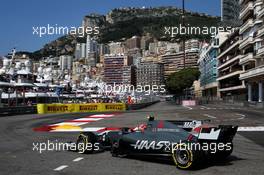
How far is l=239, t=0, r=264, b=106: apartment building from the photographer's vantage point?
6328 centimetres

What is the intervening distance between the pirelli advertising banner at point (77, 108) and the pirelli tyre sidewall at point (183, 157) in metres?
34.3

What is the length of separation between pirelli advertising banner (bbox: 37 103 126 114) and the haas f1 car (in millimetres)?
32307

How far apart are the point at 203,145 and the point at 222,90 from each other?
107916 mm

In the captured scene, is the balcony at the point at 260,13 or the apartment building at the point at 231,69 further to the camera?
the apartment building at the point at 231,69

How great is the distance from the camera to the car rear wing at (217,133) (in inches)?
357

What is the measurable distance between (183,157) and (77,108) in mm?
37025

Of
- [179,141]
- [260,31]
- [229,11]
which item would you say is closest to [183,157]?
[179,141]

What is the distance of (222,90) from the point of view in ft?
374

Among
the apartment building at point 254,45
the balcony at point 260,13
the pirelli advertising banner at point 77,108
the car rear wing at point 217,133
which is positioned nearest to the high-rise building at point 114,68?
the apartment building at point 254,45

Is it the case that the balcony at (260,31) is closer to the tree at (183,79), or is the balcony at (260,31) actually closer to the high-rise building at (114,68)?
the tree at (183,79)

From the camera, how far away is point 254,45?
69.1m

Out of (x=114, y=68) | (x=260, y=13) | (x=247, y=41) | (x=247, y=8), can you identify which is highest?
(x=247, y=8)

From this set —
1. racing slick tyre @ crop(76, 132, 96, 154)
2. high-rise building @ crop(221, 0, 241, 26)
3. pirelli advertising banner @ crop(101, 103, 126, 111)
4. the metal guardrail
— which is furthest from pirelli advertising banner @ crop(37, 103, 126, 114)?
high-rise building @ crop(221, 0, 241, 26)

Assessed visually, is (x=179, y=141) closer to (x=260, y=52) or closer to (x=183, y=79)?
(x=260, y=52)
